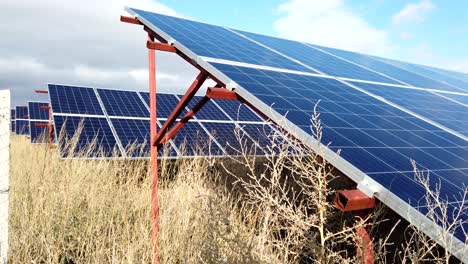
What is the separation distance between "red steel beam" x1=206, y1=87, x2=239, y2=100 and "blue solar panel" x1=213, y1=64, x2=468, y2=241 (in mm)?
184

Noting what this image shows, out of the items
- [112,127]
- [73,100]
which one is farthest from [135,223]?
[73,100]

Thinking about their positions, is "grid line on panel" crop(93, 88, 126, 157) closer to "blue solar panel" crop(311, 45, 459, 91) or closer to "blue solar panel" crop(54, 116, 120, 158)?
"blue solar panel" crop(54, 116, 120, 158)

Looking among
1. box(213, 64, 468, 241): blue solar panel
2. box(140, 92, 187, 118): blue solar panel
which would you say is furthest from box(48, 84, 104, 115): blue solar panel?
box(213, 64, 468, 241): blue solar panel

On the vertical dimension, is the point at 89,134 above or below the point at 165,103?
above

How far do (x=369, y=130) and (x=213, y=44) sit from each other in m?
2.93

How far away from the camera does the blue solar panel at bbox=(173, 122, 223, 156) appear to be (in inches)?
355

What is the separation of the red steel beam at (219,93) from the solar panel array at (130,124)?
152 inches

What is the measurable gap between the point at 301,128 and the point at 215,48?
8.99 feet

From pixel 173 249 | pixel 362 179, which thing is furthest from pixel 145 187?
pixel 362 179

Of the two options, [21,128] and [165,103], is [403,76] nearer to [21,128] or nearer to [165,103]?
[165,103]

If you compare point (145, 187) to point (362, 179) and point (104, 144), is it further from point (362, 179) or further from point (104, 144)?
point (362, 179)

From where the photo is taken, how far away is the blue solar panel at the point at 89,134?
864cm

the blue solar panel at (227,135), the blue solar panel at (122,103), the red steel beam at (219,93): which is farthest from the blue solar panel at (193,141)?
the red steel beam at (219,93)

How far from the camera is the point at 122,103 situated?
12312mm
